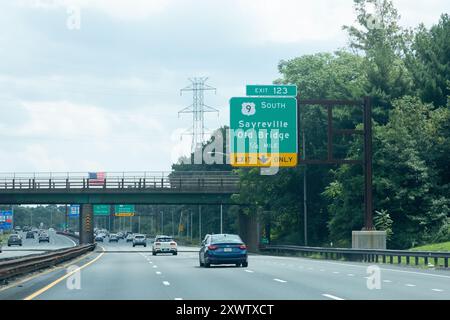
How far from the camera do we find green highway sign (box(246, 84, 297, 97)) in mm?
50500

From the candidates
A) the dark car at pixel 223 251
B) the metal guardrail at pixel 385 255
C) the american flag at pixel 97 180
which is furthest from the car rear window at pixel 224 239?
the american flag at pixel 97 180

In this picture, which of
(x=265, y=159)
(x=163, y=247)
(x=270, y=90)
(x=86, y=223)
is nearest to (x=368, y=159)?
(x=265, y=159)

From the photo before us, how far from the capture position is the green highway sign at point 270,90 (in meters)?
50.5

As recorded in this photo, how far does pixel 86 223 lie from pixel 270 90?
145 feet

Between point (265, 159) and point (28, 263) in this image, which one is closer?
point (28, 263)

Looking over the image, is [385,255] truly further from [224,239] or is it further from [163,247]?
[163,247]

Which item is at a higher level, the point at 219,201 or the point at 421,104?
the point at 421,104

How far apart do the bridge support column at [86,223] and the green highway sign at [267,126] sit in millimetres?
41670

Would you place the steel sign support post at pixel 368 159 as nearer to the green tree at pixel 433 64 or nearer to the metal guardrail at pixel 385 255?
the metal guardrail at pixel 385 255

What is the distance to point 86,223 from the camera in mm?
91250
